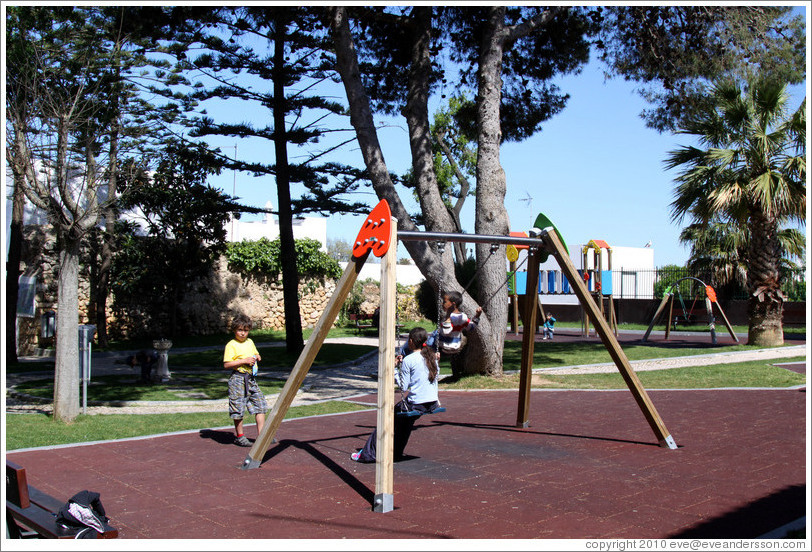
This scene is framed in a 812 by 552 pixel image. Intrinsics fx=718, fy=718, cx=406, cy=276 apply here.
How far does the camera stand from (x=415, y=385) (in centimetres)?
670

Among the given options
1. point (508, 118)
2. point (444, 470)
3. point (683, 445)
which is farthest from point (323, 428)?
point (508, 118)

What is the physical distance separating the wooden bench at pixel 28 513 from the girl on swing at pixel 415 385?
116 inches

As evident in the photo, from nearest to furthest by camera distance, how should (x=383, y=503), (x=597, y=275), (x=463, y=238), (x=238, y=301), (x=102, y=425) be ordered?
(x=383, y=503), (x=463, y=238), (x=102, y=425), (x=597, y=275), (x=238, y=301)

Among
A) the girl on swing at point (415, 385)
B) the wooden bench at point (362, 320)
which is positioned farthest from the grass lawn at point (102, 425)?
the wooden bench at point (362, 320)

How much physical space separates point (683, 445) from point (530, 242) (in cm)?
261

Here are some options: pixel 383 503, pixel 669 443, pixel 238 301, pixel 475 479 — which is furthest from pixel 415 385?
pixel 238 301

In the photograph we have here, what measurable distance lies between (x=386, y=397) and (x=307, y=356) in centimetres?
126

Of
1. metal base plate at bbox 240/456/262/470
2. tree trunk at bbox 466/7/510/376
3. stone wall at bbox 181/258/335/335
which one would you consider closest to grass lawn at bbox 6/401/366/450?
metal base plate at bbox 240/456/262/470

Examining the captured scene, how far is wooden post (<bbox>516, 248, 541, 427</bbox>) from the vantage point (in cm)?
802

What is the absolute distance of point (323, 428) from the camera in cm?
890

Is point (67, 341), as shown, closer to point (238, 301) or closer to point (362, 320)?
point (238, 301)

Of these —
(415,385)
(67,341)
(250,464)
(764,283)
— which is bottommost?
(250,464)

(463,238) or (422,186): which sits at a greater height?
(422,186)

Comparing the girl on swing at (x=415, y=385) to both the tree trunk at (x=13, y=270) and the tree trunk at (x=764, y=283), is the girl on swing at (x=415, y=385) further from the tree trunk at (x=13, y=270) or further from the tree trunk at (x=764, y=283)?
the tree trunk at (x=764, y=283)
